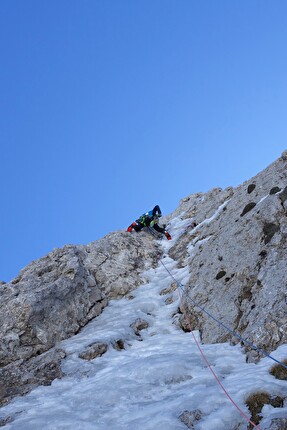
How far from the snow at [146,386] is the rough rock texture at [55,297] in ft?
4.08

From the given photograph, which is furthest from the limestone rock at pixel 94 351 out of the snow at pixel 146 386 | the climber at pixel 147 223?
the climber at pixel 147 223

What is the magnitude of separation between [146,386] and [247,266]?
24.4 feet

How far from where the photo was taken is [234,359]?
13.8 meters

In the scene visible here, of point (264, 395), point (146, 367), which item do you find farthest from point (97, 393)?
point (264, 395)

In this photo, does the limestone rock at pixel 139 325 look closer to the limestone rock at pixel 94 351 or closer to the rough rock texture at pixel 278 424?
the limestone rock at pixel 94 351

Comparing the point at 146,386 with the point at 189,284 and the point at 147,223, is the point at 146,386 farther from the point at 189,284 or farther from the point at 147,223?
the point at 147,223

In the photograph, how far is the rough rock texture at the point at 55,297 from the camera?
58.6ft

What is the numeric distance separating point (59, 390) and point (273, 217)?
Result: 1201 centimetres

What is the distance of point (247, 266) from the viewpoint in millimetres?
18141

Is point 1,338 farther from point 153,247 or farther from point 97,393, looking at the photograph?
point 153,247

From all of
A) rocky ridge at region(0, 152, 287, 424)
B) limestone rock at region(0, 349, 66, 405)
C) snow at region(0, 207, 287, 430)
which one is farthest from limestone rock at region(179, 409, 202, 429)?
limestone rock at region(0, 349, 66, 405)

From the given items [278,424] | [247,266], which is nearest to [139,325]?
[247,266]

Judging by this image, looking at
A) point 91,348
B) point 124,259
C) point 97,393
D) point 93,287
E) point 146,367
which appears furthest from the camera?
point 124,259

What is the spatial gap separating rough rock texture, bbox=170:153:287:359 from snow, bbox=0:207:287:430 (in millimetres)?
1122
